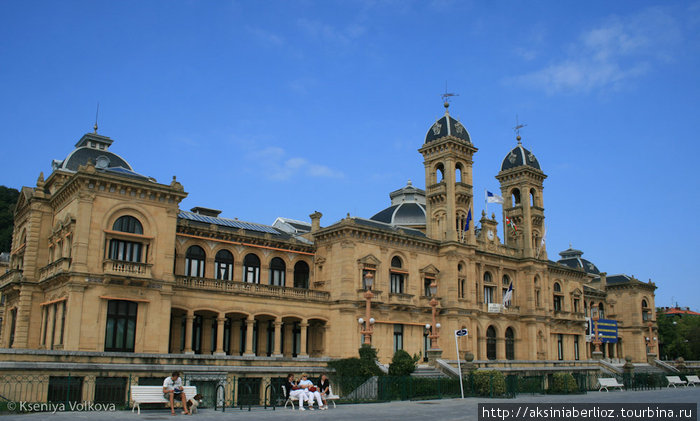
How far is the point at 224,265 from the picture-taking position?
155 ft

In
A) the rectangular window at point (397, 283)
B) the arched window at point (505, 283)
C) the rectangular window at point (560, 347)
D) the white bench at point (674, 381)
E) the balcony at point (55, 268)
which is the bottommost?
the white bench at point (674, 381)

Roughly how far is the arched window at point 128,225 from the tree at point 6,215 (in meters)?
59.9

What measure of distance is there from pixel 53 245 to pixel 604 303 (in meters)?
67.2

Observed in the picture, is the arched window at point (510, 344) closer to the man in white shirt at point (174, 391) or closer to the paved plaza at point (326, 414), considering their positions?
the paved plaza at point (326, 414)

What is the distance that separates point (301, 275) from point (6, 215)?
2492 inches

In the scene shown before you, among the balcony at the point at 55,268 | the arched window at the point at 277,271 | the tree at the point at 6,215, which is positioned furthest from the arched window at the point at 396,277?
the tree at the point at 6,215

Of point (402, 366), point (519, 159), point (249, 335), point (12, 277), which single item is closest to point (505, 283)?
point (519, 159)

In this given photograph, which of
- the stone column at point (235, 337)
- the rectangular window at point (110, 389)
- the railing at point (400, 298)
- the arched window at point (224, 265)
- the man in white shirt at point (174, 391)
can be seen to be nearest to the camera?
the man in white shirt at point (174, 391)

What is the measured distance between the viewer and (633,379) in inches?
1877

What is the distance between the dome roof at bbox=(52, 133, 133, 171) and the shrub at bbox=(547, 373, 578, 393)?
31042mm

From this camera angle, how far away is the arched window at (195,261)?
4525 centimetres

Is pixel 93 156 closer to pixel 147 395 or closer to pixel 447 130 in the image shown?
pixel 147 395

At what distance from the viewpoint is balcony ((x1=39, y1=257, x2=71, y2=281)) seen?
1427 inches

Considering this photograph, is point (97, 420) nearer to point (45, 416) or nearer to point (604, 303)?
point (45, 416)
